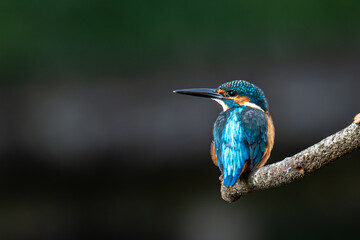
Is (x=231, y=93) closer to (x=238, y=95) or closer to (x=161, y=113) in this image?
(x=238, y=95)

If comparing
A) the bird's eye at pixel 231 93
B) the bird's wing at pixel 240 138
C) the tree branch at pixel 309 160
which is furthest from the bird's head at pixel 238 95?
the tree branch at pixel 309 160

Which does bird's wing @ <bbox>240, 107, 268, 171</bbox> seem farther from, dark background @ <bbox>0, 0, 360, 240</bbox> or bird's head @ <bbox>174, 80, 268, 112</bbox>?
dark background @ <bbox>0, 0, 360, 240</bbox>

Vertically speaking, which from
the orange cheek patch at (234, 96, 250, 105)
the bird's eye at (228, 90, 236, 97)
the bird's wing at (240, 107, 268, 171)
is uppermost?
the bird's eye at (228, 90, 236, 97)

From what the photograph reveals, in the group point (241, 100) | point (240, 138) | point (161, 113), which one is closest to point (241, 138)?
point (240, 138)

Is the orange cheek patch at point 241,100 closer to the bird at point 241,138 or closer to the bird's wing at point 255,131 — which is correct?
the bird at point 241,138

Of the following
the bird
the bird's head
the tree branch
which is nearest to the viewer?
the tree branch

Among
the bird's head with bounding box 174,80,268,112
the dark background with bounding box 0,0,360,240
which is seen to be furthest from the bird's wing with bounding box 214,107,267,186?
the dark background with bounding box 0,0,360,240

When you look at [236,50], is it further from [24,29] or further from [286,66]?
[24,29]

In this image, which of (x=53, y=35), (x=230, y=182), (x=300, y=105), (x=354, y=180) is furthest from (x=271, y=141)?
(x=53, y=35)
